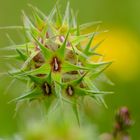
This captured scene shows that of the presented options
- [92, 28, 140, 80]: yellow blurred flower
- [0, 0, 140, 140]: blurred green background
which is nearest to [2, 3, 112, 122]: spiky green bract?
[0, 0, 140, 140]: blurred green background

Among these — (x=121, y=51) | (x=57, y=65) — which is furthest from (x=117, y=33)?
(x=57, y=65)

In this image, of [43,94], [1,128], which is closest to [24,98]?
[43,94]

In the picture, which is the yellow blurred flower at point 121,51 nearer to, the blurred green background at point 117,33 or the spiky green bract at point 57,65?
the blurred green background at point 117,33

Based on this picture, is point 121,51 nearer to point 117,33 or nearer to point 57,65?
point 117,33

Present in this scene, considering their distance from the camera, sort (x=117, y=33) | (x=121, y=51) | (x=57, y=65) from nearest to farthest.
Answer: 1. (x=57, y=65)
2. (x=121, y=51)
3. (x=117, y=33)

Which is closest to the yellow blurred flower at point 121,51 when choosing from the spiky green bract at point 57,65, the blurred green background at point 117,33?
the blurred green background at point 117,33

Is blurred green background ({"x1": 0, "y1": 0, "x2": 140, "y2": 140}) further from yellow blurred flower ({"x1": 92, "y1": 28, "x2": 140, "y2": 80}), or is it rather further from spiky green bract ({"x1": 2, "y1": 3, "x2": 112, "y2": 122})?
spiky green bract ({"x1": 2, "y1": 3, "x2": 112, "y2": 122})

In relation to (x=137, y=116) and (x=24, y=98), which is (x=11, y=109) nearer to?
(x=137, y=116)

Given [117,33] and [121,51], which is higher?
Answer: [117,33]
